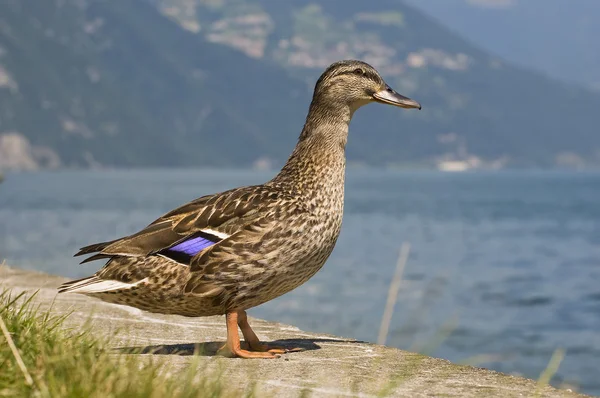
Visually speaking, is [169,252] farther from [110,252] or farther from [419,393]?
[419,393]

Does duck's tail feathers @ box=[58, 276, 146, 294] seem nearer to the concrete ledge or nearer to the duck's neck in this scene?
the concrete ledge

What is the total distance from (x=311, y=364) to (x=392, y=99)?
1746mm

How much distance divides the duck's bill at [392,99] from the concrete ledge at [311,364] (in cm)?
159

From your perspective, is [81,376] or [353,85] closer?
[81,376]

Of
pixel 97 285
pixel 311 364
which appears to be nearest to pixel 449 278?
pixel 311 364

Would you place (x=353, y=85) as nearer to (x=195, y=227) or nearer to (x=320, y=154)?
(x=320, y=154)

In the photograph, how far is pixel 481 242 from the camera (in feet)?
234

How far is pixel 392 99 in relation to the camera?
6.34 metres

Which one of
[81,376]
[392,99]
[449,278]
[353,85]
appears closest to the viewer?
[81,376]

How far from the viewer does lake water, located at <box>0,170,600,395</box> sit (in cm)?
2506

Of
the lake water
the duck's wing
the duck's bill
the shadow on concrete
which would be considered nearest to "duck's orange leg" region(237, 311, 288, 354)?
the shadow on concrete

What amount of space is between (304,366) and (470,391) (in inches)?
39.2

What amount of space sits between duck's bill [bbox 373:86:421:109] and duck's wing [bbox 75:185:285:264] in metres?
0.94

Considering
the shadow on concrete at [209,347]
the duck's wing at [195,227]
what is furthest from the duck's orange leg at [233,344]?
the duck's wing at [195,227]
